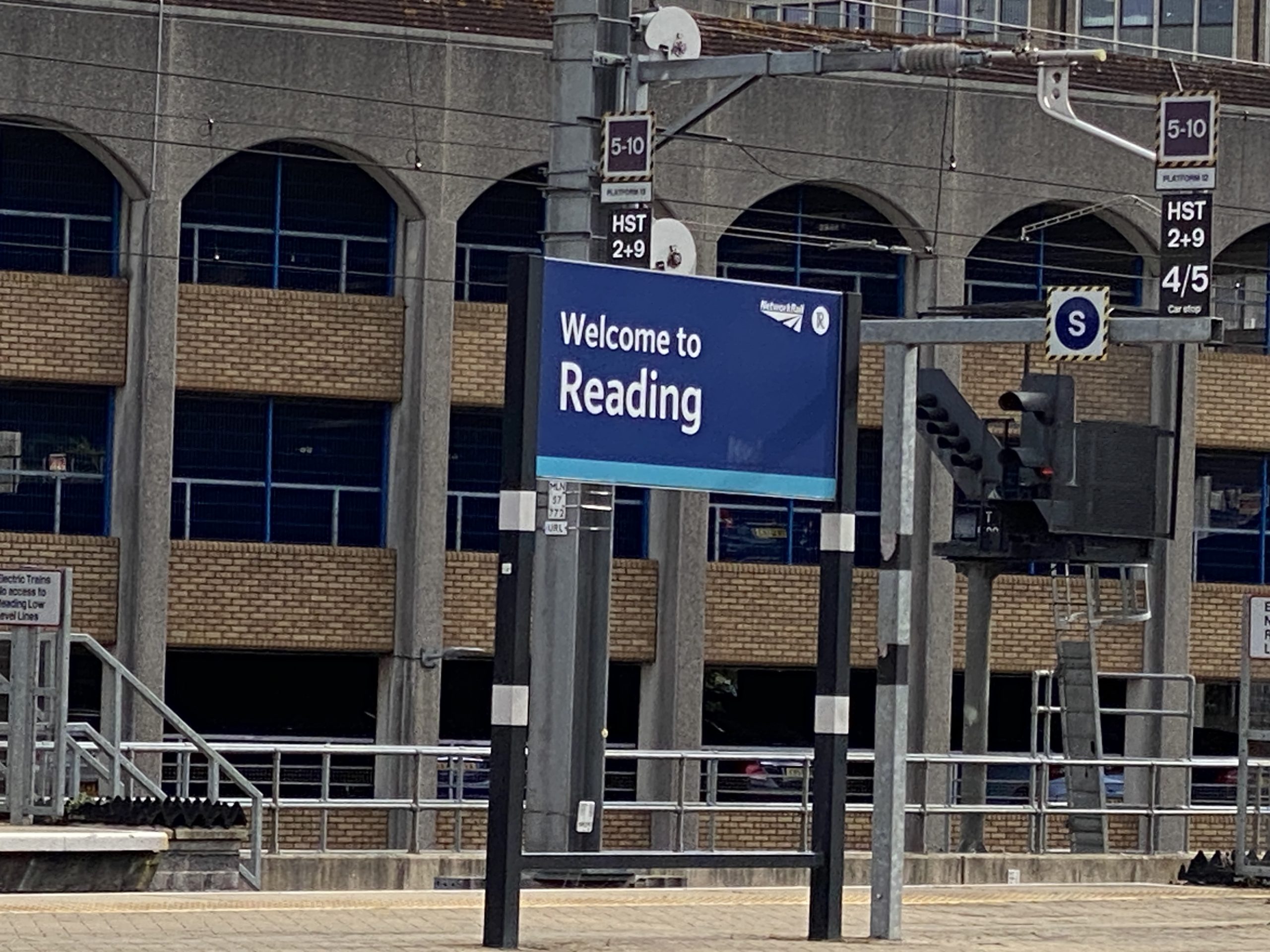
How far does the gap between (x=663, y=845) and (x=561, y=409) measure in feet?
70.1

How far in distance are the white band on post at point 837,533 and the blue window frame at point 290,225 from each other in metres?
19.2

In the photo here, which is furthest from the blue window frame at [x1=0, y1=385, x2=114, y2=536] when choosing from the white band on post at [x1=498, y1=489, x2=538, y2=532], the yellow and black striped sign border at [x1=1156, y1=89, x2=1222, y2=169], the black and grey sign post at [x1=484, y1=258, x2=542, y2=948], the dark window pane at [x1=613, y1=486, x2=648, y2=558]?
the white band on post at [x1=498, y1=489, x2=538, y2=532]

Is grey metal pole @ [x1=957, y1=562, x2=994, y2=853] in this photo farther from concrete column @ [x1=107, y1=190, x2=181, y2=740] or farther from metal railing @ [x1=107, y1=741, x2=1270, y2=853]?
concrete column @ [x1=107, y1=190, x2=181, y2=740]

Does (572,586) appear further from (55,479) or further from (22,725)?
(55,479)

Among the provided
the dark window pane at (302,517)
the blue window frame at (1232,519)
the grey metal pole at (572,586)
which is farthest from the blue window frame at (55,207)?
the blue window frame at (1232,519)

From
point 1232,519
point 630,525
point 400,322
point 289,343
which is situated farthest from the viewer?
point 1232,519

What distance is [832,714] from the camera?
14.7 meters

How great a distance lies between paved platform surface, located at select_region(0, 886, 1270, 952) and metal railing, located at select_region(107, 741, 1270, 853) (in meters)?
5.44

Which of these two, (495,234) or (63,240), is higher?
(495,234)

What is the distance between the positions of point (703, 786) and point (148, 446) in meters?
7.99

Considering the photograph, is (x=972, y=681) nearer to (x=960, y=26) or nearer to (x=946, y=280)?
(x=946, y=280)

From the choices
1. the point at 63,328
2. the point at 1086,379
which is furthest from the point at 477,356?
the point at 1086,379

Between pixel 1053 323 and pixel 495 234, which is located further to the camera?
pixel 495 234

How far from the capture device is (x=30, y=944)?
1310 cm
